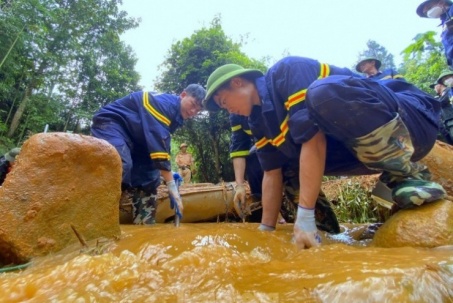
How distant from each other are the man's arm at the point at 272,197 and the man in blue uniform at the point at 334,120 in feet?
1.07

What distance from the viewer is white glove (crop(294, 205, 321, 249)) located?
1.55 m

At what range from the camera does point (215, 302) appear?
32.0 inches

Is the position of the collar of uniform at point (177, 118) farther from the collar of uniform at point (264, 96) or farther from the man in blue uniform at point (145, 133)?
the collar of uniform at point (264, 96)

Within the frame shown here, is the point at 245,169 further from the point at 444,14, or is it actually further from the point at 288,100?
the point at 444,14

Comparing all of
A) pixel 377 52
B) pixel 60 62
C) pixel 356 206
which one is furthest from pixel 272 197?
pixel 377 52

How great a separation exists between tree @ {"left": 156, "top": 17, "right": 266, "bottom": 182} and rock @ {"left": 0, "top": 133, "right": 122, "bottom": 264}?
6.80 meters

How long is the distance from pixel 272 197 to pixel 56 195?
4.45ft

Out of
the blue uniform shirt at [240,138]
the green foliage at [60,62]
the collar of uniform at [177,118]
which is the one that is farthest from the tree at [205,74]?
the blue uniform shirt at [240,138]

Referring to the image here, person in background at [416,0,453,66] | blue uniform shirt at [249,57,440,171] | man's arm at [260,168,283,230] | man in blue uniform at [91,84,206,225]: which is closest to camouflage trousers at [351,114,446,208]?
blue uniform shirt at [249,57,440,171]

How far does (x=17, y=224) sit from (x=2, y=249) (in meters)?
0.12

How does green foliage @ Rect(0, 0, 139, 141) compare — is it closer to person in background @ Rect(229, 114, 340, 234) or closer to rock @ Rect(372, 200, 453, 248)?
person in background @ Rect(229, 114, 340, 234)

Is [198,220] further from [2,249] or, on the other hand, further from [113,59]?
[113,59]

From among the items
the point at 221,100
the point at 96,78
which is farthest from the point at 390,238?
the point at 96,78

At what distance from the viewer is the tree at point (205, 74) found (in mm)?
8508
